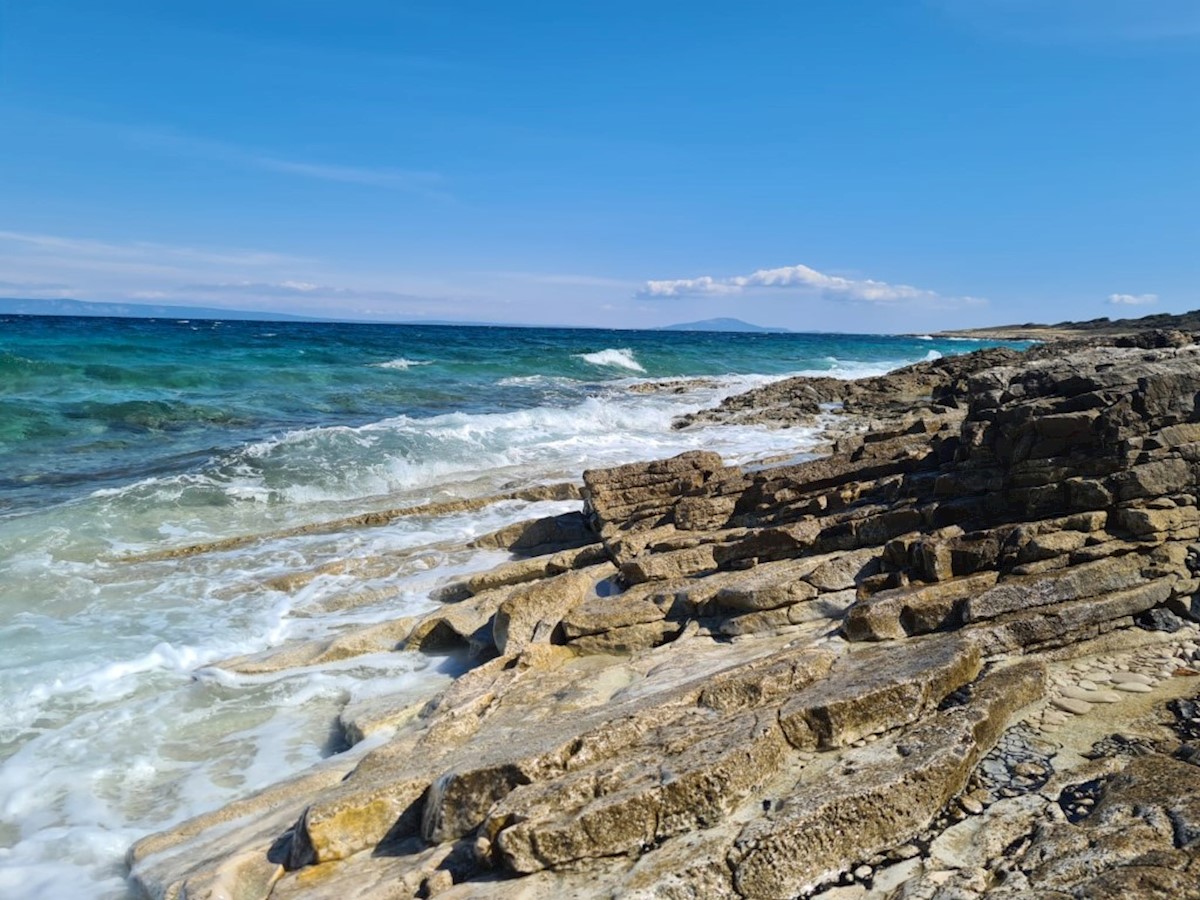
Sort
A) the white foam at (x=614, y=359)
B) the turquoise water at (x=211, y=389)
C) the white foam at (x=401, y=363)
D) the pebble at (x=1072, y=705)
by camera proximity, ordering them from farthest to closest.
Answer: the white foam at (x=614, y=359) → the white foam at (x=401, y=363) → the turquoise water at (x=211, y=389) → the pebble at (x=1072, y=705)

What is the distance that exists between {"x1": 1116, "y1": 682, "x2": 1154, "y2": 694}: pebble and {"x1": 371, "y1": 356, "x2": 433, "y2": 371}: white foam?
126 ft

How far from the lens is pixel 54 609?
34.1 feet

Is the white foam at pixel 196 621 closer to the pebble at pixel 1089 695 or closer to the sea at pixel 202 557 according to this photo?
the sea at pixel 202 557

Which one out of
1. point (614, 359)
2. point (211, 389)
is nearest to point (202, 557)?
point (211, 389)

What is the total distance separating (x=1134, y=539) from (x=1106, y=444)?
1044mm

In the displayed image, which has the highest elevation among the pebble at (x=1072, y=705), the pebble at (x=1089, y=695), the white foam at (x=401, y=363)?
the white foam at (x=401, y=363)

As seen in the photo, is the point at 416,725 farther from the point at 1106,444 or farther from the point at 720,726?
the point at 1106,444

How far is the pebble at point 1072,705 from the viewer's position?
524 cm

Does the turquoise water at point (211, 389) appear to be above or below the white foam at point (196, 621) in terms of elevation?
above

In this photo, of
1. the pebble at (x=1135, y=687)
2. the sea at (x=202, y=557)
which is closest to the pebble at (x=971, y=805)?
the pebble at (x=1135, y=687)

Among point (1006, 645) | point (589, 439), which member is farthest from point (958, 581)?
point (589, 439)

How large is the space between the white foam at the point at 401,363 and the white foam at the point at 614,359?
1010cm

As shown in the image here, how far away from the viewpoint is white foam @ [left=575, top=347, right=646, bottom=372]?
5075cm

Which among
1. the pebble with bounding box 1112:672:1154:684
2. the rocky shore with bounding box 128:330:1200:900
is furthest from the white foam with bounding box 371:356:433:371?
the pebble with bounding box 1112:672:1154:684
